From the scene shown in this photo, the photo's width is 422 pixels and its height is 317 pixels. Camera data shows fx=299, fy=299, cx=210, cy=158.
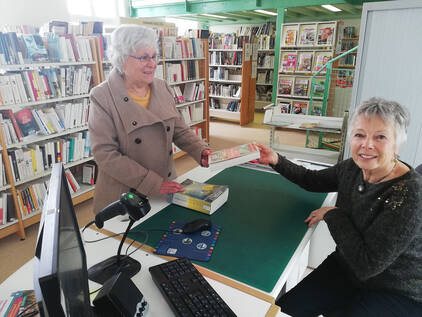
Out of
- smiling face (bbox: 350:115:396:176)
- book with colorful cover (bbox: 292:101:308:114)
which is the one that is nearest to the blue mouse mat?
smiling face (bbox: 350:115:396:176)

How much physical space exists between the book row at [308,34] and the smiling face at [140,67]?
17.2 ft

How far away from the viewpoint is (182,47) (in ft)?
15.3

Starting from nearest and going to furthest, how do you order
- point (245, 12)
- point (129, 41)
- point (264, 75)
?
point (129, 41), point (245, 12), point (264, 75)

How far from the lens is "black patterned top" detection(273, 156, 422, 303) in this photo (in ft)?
3.52

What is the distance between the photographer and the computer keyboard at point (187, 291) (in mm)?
876

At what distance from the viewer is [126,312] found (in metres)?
0.83

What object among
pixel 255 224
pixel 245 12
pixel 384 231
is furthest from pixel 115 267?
pixel 245 12

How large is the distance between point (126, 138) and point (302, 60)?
5.44 meters

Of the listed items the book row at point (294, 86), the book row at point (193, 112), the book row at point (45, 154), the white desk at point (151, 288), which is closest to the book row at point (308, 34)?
the book row at point (294, 86)

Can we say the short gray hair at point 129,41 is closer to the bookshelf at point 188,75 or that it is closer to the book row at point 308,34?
the bookshelf at point 188,75

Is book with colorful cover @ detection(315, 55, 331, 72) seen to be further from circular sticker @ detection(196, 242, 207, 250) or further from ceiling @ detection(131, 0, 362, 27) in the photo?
circular sticker @ detection(196, 242, 207, 250)

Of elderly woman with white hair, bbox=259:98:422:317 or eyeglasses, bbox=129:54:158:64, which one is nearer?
elderly woman with white hair, bbox=259:98:422:317

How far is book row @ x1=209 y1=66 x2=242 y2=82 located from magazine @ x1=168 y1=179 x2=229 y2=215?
19.4ft

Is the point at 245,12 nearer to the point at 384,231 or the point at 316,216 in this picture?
the point at 316,216
